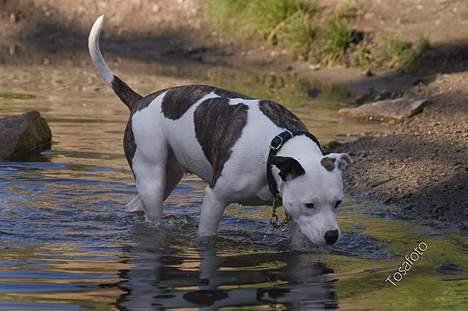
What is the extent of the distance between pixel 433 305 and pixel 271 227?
7.56 ft

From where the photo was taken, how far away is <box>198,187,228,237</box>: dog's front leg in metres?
7.40

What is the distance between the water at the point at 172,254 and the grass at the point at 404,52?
230 inches

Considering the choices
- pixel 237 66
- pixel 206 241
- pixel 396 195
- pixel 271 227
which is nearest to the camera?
pixel 206 241

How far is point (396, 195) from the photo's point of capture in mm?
9305

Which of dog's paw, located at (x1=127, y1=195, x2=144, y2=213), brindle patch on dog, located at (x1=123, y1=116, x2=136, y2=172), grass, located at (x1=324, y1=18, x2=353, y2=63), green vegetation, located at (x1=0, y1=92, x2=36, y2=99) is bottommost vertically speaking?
dog's paw, located at (x1=127, y1=195, x2=144, y2=213)

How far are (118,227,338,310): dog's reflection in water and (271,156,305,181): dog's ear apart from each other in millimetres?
586

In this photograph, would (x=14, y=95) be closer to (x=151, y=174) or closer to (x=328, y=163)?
(x=151, y=174)

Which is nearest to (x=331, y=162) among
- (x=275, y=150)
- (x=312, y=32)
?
(x=275, y=150)

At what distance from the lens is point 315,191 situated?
260 inches

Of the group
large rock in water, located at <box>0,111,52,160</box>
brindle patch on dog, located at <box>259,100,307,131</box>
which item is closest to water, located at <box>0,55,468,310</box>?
large rock in water, located at <box>0,111,52,160</box>

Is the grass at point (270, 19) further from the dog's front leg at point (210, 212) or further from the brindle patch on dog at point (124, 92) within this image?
the dog's front leg at point (210, 212)

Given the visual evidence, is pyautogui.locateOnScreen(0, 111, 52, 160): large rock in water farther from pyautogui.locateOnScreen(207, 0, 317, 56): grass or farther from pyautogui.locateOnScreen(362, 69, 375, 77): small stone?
pyautogui.locateOnScreen(207, 0, 317, 56): grass

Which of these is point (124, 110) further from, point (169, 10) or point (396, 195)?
point (169, 10)

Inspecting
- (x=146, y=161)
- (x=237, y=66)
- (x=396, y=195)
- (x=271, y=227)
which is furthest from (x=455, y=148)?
(x=237, y=66)
